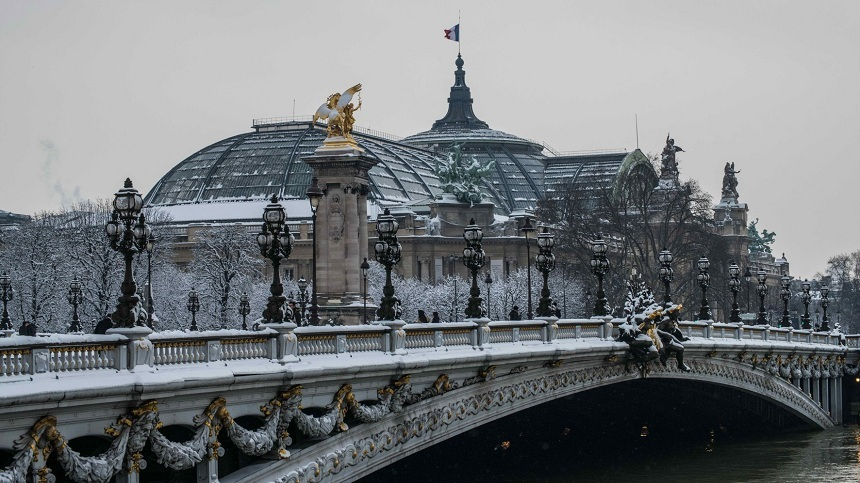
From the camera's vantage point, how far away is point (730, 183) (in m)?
192

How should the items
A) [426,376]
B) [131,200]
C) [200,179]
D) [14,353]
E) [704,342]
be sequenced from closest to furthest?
[14,353]
[131,200]
[426,376]
[704,342]
[200,179]

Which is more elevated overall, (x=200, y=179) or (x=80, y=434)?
(x=200, y=179)

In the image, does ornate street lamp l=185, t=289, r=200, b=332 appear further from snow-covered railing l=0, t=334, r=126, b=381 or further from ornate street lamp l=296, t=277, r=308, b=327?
snow-covered railing l=0, t=334, r=126, b=381

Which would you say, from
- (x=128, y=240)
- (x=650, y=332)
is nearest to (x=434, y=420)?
(x=128, y=240)

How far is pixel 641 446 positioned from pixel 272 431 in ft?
113

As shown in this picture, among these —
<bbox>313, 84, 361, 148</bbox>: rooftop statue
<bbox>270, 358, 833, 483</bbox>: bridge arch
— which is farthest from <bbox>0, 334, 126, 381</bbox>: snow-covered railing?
<bbox>313, 84, 361, 148</bbox>: rooftop statue

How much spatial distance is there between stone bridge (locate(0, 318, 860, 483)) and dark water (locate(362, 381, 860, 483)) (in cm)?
661

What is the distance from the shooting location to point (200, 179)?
170 m

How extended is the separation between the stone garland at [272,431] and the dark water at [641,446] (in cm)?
807

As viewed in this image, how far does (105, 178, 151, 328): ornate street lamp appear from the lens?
24.5m

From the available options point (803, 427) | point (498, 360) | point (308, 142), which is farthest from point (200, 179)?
point (498, 360)

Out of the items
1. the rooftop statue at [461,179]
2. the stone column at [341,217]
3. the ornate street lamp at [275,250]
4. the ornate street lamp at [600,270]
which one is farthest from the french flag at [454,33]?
the ornate street lamp at [275,250]

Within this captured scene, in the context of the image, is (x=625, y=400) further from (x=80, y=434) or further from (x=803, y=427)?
(x=80, y=434)

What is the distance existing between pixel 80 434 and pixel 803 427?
166 ft
